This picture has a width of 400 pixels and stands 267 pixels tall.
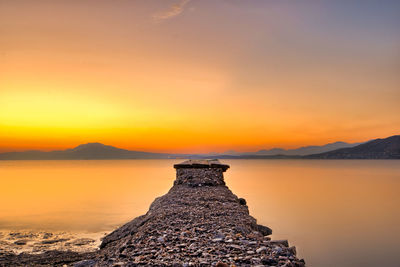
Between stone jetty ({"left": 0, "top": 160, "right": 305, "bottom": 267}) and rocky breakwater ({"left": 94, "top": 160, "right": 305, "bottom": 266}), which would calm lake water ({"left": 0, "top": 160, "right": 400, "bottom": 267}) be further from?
rocky breakwater ({"left": 94, "top": 160, "right": 305, "bottom": 266})

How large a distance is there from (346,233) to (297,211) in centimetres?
648

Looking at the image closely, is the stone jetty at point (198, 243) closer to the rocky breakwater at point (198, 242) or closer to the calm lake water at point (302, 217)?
the rocky breakwater at point (198, 242)

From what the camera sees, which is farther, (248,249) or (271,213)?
(271,213)

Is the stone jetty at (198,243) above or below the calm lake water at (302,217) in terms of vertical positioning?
above

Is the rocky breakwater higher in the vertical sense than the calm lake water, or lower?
higher

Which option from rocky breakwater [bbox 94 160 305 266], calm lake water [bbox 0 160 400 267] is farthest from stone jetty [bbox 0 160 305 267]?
calm lake water [bbox 0 160 400 267]

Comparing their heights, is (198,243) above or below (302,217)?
above

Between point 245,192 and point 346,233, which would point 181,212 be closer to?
point 346,233


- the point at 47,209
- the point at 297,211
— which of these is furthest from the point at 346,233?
the point at 47,209

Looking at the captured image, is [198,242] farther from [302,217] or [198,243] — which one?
[302,217]

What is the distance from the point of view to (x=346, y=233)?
15.8 m

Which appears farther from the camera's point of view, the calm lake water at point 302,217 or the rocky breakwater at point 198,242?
the calm lake water at point 302,217

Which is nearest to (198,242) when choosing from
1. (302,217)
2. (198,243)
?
(198,243)

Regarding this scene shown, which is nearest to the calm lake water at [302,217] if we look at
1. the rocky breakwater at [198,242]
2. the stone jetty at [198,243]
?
the stone jetty at [198,243]
